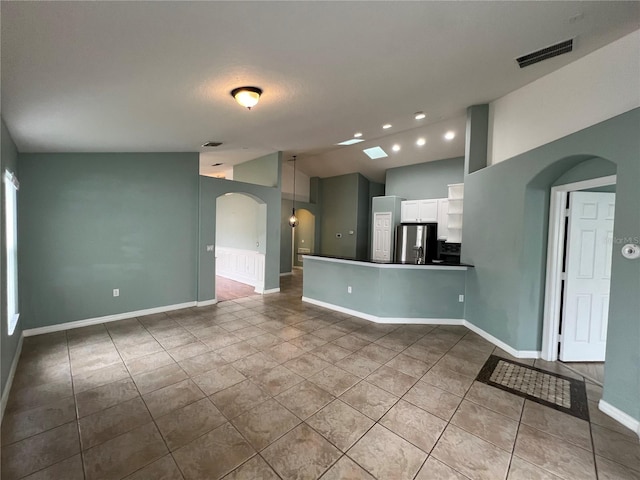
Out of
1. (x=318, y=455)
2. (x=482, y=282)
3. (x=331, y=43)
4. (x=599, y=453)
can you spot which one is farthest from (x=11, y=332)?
(x=482, y=282)

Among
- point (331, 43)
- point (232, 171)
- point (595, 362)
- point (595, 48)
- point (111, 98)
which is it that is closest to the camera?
point (331, 43)

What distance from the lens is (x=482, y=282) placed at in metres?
4.10

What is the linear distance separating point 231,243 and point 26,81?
633 centimetres

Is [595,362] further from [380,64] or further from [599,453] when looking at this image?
[380,64]

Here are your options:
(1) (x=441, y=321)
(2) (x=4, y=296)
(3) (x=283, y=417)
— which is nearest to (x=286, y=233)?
(1) (x=441, y=321)

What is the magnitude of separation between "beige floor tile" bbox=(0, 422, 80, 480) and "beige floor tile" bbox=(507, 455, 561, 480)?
2844 millimetres

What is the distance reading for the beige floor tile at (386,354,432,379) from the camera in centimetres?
294

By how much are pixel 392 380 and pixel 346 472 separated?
1210 mm

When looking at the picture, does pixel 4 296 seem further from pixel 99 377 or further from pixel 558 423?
pixel 558 423

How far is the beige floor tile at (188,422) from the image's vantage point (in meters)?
1.97

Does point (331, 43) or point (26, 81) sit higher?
point (331, 43)

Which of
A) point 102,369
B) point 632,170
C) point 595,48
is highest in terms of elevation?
point 595,48

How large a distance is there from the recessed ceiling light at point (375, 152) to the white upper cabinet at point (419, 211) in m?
1.43

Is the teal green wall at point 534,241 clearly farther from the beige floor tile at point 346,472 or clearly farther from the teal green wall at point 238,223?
A: the teal green wall at point 238,223
